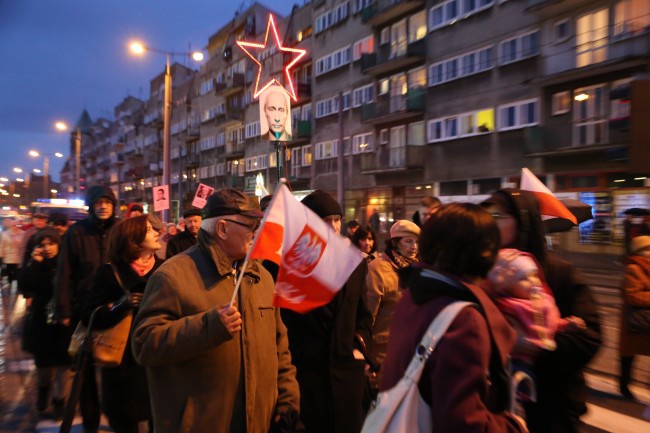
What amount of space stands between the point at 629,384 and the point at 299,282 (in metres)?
5.09

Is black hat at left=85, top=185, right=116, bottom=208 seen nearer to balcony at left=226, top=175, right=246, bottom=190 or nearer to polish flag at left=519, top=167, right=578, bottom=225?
polish flag at left=519, top=167, right=578, bottom=225

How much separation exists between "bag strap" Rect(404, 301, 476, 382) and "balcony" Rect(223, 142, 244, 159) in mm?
47009

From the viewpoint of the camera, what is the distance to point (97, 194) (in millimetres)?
5266

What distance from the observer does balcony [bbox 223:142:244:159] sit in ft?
158

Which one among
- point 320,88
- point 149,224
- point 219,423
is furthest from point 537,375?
point 320,88

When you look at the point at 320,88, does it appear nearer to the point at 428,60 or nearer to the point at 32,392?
the point at 428,60

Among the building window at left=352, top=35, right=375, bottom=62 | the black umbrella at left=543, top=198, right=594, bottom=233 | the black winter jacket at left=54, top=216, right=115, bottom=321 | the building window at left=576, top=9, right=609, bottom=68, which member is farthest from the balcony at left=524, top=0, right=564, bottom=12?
the black winter jacket at left=54, top=216, right=115, bottom=321

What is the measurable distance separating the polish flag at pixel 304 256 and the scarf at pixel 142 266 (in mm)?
1655

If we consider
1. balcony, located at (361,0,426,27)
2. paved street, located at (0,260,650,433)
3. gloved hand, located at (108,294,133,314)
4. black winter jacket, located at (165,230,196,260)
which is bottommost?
paved street, located at (0,260,650,433)

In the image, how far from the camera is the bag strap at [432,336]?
1.70 meters

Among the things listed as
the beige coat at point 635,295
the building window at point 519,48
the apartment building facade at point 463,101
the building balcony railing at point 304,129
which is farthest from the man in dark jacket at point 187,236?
the building balcony railing at point 304,129

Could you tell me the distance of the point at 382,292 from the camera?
13.8 feet

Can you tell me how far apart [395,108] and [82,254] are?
2565 cm

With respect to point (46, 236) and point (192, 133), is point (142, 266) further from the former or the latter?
point (192, 133)
